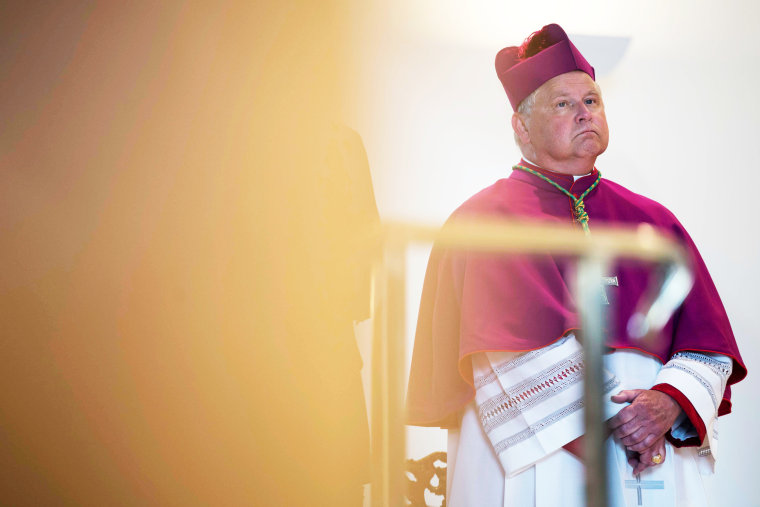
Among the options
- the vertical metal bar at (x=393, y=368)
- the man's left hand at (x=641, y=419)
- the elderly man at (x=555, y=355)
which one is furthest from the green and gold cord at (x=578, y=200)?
the vertical metal bar at (x=393, y=368)

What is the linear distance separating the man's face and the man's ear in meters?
0.01

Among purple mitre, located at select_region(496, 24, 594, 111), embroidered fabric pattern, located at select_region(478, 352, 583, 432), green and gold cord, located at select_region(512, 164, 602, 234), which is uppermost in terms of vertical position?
purple mitre, located at select_region(496, 24, 594, 111)

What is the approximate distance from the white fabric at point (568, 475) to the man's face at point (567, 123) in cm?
60

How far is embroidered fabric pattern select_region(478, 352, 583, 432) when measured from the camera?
1.91m

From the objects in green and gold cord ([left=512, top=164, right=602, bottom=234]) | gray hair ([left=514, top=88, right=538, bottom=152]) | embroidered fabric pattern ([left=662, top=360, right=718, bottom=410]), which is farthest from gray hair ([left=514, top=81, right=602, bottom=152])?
embroidered fabric pattern ([left=662, top=360, right=718, bottom=410])

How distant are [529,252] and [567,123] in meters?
0.44

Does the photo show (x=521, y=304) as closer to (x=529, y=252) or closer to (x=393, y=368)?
(x=529, y=252)

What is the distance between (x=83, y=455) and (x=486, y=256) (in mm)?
1423

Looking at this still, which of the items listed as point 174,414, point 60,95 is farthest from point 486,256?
point 60,95

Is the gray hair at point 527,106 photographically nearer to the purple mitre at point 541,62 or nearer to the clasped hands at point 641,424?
the purple mitre at point 541,62

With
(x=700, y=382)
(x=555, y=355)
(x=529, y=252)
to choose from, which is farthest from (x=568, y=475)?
(x=529, y=252)

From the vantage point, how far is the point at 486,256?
6.83 ft

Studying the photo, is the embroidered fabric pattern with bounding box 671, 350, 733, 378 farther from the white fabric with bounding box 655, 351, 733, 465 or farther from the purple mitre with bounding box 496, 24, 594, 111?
the purple mitre with bounding box 496, 24, 594, 111

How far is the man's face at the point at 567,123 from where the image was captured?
2256 millimetres
